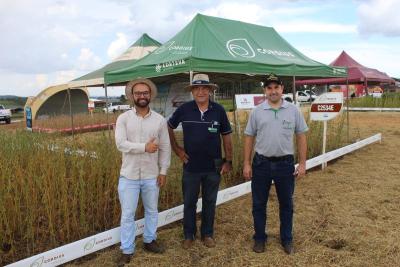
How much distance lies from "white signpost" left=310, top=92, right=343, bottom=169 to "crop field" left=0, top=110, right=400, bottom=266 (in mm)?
1983

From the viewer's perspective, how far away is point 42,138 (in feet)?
→ 17.1

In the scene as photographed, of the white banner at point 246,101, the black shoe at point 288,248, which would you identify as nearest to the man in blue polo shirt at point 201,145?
the black shoe at point 288,248

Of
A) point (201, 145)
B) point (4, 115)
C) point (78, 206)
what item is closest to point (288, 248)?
point (201, 145)

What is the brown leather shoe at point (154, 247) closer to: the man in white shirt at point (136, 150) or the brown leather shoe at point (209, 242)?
the man in white shirt at point (136, 150)

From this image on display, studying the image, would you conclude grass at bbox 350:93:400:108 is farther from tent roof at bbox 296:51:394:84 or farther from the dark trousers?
the dark trousers

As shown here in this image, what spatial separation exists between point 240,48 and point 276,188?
194 inches

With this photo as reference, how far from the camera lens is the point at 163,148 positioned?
11.3 ft

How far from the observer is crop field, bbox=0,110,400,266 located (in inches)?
138

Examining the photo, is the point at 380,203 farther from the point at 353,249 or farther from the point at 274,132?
the point at 274,132

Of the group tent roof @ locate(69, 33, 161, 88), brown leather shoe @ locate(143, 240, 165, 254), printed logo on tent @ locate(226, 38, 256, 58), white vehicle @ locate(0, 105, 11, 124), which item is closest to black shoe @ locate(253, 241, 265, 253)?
brown leather shoe @ locate(143, 240, 165, 254)

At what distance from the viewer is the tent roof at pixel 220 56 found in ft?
21.4

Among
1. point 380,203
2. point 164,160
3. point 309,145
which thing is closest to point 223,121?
point 164,160

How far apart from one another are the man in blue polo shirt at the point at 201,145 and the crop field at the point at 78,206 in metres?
0.39

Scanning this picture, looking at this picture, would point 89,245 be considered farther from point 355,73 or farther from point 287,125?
point 355,73
